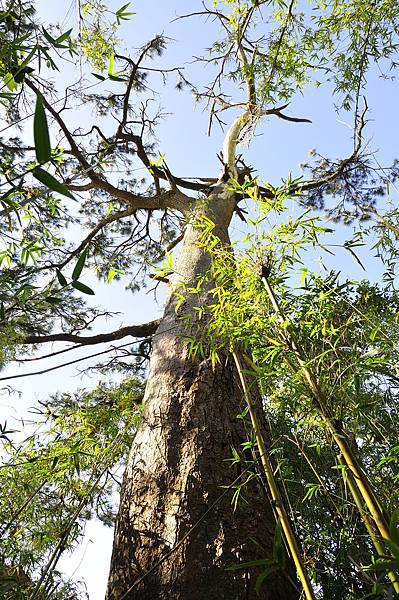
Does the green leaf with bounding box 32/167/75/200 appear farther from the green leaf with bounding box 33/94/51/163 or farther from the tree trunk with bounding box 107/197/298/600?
the tree trunk with bounding box 107/197/298/600

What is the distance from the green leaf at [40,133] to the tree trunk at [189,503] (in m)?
1.17

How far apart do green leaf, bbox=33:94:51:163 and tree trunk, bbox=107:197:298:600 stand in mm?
1175

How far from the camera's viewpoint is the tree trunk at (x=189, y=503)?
1.29 meters

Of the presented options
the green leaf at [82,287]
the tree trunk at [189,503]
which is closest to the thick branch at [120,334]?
the tree trunk at [189,503]

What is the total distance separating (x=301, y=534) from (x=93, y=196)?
15.2 feet

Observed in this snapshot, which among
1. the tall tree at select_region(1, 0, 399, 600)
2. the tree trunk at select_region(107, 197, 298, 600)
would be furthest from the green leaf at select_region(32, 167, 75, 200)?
the tree trunk at select_region(107, 197, 298, 600)

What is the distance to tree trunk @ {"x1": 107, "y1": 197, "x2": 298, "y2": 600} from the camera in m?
1.29

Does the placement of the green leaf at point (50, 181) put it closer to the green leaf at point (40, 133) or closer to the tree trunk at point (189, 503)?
the green leaf at point (40, 133)

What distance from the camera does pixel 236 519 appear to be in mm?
1428

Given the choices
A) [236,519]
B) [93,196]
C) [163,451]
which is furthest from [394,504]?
[93,196]

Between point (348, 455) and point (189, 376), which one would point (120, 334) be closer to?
point (189, 376)

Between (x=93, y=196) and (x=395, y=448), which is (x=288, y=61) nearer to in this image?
(x=93, y=196)

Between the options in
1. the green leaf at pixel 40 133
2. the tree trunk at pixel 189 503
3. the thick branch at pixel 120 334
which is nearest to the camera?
the green leaf at pixel 40 133

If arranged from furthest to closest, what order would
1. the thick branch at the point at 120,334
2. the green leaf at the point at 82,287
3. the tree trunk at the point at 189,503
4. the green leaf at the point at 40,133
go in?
the thick branch at the point at 120,334
the tree trunk at the point at 189,503
the green leaf at the point at 82,287
the green leaf at the point at 40,133
